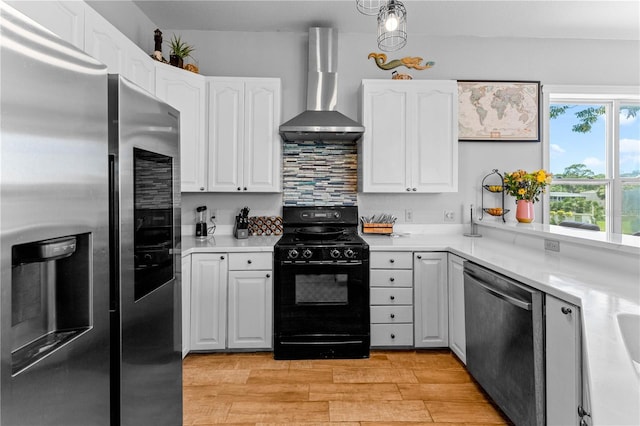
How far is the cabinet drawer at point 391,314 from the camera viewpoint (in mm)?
2781

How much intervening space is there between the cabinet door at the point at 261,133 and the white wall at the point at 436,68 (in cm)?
35

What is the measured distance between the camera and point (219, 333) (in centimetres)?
274

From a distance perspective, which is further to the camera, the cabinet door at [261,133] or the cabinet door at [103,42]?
the cabinet door at [261,133]

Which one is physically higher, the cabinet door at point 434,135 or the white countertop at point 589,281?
the cabinet door at point 434,135

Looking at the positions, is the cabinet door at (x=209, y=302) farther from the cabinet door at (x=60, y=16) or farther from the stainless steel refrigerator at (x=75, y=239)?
the cabinet door at (x=60, y=16)

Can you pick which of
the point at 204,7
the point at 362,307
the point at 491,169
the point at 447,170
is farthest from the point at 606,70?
the point at 204,7

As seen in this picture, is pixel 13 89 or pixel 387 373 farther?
pixel 387 373

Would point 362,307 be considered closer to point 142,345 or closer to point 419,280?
point 419,280

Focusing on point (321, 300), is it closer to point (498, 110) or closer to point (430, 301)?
point (430, 301)

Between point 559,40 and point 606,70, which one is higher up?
point 559,40

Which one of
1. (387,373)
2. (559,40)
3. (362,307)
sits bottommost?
(387,373)

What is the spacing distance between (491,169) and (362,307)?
78.5 inches

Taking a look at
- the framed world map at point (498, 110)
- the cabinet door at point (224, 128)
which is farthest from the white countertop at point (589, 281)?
the framed world map at point (498, 110)

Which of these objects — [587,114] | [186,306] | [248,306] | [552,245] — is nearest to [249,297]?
[248,306]
